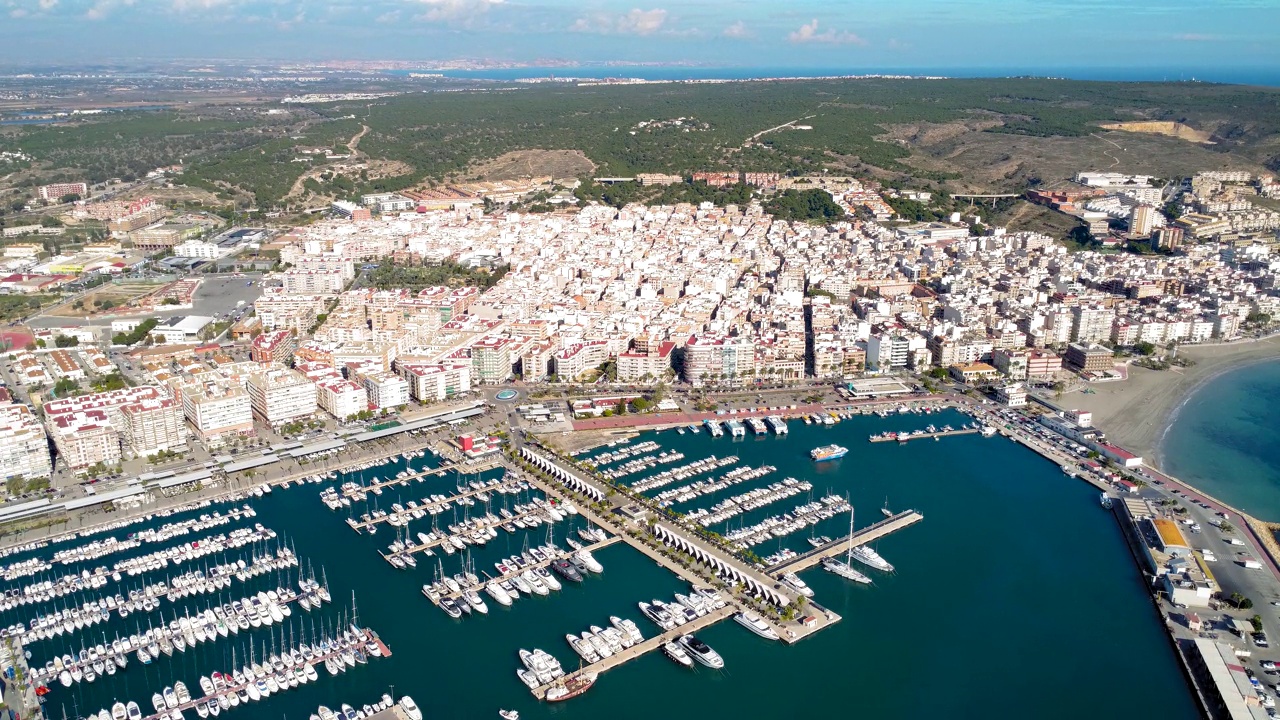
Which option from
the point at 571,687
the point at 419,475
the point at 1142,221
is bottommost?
the point at 571,687

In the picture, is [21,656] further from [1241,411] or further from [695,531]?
[1241,411]

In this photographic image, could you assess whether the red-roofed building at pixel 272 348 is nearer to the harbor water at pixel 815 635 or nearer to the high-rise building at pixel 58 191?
the harbor water at pixel 815 635

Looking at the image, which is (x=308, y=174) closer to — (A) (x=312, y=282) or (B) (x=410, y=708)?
(A) (x=312, y=282)

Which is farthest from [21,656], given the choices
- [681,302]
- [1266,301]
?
[1266,301]

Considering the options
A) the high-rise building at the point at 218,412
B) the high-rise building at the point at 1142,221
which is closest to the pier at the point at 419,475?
the high-rise building at the point at 218,412

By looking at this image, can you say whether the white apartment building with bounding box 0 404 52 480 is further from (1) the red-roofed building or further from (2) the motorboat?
(2) the motorboat

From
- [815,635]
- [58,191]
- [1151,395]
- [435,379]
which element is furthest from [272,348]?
[58,191]
